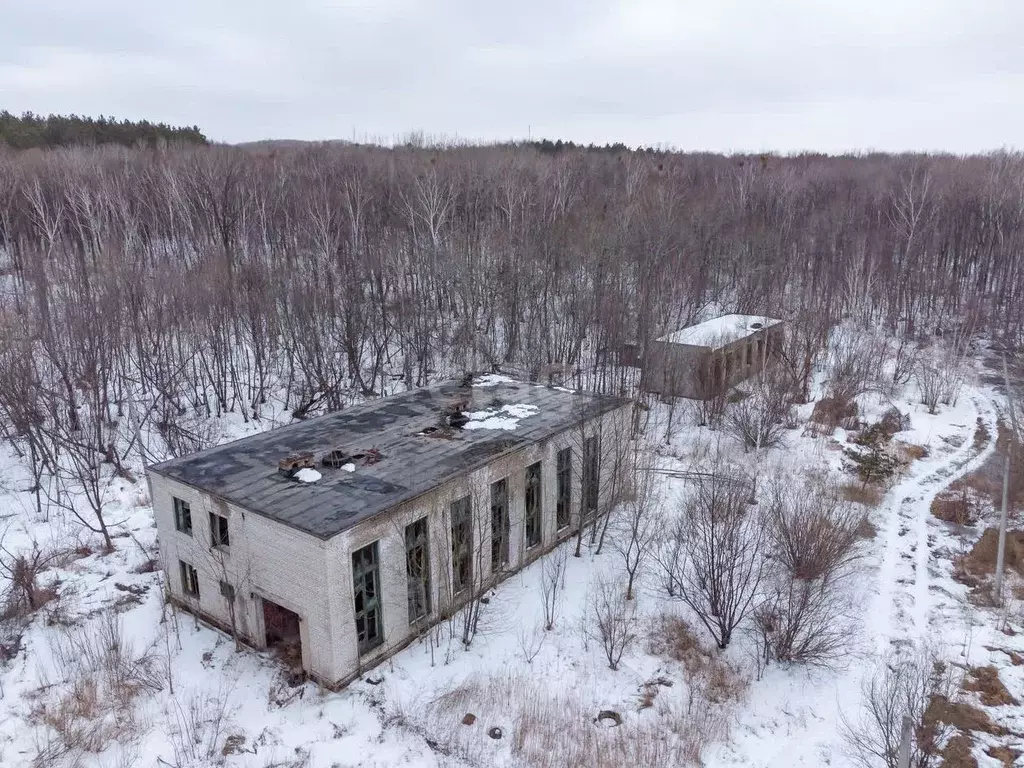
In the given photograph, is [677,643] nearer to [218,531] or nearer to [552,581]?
[552,581]

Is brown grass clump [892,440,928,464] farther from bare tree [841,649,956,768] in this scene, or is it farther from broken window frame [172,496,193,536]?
broken window frame [172,496,193,536]

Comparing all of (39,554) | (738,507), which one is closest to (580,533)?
(738,507)

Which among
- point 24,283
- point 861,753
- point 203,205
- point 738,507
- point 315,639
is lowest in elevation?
point 861,753

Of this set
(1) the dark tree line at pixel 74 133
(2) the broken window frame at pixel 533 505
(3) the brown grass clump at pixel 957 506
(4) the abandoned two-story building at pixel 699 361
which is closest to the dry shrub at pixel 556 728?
(2) the broken window frame at pixel 533 505

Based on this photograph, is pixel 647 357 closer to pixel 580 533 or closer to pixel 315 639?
pixel 580 533

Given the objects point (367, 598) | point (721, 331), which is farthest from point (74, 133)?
point (367, 598)

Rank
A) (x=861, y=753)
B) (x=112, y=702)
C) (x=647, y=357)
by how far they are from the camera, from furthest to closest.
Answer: (x=647, y=357), (x=112, y=702), (x=861, y=753)
